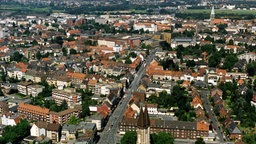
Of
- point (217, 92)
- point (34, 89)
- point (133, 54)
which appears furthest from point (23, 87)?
point (133, 54)

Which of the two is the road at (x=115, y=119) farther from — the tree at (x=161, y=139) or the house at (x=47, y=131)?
the tree at (x=161, y=139)

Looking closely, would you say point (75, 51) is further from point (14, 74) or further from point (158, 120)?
point (158, 120)

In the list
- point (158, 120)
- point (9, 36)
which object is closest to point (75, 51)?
point (9, 36)

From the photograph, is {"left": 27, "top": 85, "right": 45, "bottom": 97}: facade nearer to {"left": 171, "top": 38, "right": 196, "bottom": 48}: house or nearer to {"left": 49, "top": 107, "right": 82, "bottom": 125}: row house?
{"left": 49, "top": 107, "right": 82, "bottom": 125}: row house

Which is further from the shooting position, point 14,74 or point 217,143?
point 14,74

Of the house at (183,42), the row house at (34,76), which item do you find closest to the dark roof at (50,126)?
the row house at (34,76)

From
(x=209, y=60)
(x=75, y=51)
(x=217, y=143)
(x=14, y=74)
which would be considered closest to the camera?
(x=217, y=143)

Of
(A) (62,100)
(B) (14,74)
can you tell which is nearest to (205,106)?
(A) (62,100)

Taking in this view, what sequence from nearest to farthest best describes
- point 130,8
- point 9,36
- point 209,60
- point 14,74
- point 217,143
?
point 217,143 → point 14,74 → point 209,60 → point 9,36 → point 130,8
